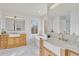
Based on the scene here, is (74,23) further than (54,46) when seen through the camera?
Yes

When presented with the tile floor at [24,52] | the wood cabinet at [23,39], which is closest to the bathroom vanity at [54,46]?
the tile floor at [24,52]

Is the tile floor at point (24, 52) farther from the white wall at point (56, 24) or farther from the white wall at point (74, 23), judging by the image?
the white wall at point (74, 23)

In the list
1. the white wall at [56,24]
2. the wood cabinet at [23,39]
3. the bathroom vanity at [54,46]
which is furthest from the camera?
the wood cabinet at [23,39]

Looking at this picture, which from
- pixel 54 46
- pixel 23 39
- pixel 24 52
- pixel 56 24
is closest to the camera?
pixel 54 46

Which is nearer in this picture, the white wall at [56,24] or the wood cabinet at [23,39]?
the white wall at [56,24]

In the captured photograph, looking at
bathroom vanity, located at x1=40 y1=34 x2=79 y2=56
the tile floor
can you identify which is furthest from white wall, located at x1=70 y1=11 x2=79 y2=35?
the tile floor

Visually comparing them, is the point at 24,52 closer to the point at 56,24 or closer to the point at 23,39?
the point at 23,39

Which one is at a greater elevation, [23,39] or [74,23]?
[74,23]

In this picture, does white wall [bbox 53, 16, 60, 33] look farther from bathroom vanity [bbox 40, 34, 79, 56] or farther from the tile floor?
the tile floor

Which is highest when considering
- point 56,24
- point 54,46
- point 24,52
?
point 56,24

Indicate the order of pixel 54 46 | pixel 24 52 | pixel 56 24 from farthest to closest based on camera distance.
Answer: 1. pixel 24 52
2. pixel 56 24
3. pixel 54 46

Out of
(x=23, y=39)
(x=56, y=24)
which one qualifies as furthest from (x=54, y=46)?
(x=23, y=39)

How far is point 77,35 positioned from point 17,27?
4.73 feet

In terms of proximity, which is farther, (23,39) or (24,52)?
(23,39)
